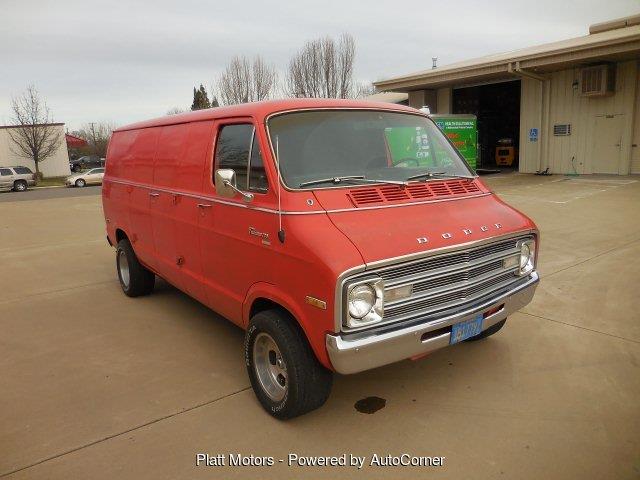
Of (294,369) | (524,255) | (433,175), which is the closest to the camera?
(294,369)

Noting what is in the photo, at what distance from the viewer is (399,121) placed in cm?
436

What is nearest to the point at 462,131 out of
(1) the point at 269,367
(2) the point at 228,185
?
(2) the point at 228,185

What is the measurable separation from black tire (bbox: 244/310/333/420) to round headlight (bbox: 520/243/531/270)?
169cm

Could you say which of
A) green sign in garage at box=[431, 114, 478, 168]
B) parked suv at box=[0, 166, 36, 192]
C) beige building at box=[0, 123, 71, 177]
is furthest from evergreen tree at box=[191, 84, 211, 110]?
green sign in garage at box=[431, 114, 478, 168]

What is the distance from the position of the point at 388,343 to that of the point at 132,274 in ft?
13.2

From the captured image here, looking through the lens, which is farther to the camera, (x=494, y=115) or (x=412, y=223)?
(x=494, y=115)

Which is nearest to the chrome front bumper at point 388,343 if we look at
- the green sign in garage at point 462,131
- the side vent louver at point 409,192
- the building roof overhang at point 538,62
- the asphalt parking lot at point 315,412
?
the asphalt parking lot at point 315,412

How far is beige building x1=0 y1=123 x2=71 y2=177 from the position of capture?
4366 centimetres

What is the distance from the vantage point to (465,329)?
333 centimetres

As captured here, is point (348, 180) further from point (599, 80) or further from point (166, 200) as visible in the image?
point (599, 80)

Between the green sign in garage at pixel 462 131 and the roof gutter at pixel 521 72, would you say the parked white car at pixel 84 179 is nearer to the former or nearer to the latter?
the green sign in garage at pixel 462 131

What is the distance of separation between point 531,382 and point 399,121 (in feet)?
7.69

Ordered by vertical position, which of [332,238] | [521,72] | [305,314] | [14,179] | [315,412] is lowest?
[315,412]

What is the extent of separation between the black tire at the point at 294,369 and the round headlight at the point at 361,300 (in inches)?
19.0
